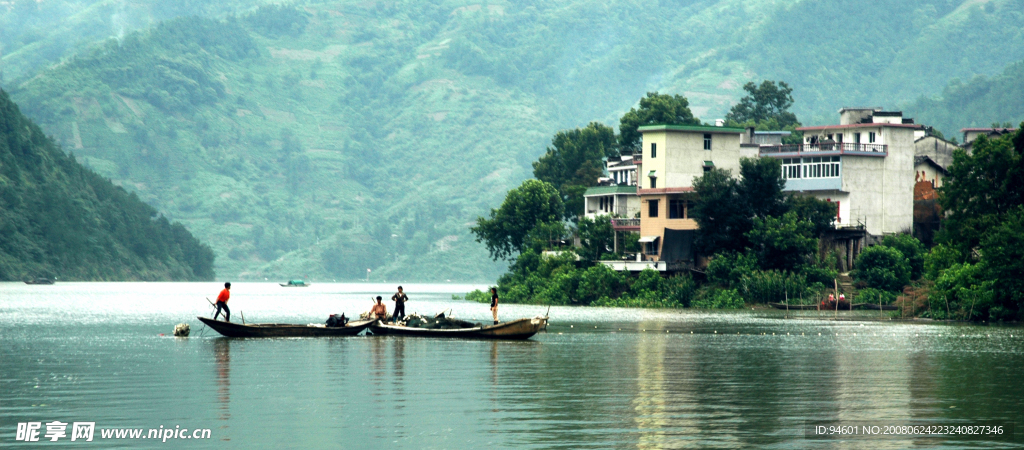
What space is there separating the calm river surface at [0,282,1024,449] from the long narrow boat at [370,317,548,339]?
2.19 feet

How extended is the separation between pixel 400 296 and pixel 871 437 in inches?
1503

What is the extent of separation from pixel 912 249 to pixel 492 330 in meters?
56.2

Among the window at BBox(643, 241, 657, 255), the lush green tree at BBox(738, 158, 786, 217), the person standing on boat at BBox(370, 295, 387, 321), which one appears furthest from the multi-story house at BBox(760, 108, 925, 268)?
the person standing on boat at BBox(370, 295, 387, 321)

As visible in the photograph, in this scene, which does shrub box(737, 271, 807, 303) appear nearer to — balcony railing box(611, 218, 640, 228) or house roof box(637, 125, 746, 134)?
balcony railing box(611, 218, 640, 228)

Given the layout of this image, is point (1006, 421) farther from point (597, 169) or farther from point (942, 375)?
point (597, 169)

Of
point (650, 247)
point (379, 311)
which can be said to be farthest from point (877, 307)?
point (379, 311)

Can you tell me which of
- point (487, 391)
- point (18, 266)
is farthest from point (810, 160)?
point (18, 266)

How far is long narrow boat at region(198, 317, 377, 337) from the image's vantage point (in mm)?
56938

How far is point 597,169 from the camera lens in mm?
142625

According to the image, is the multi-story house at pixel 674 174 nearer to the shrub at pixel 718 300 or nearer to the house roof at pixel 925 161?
the shrub at pixel 718 300

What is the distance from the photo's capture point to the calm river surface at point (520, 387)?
26.7m

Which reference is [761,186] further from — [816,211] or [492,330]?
[492,330]

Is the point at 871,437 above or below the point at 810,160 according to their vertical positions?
below

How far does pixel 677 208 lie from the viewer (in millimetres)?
106188
